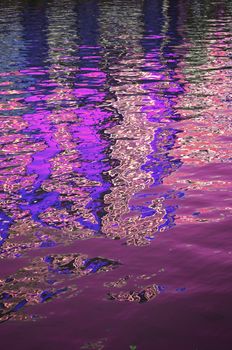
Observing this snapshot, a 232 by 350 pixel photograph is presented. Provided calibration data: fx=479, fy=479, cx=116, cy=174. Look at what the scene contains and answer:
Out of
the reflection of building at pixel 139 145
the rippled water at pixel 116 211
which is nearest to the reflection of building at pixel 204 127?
the rippled water at pixel 116 211

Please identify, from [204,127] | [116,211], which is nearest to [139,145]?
[204,127]

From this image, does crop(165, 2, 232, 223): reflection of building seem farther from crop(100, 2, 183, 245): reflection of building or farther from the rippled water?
crop(100, 2, 183, 245): reflection of building

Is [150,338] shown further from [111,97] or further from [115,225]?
[111,97]

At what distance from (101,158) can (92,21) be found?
192 feet

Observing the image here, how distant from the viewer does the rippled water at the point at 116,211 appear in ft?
24.0

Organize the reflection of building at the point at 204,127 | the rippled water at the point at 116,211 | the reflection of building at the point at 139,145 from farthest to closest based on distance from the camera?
the reflection of building at the point at 204,127 → the reflection of building at the point at 139,145 → the rippled water at the point at 116,211

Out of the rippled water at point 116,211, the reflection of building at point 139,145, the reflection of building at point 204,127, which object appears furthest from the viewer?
the reflection of building at point 204,127

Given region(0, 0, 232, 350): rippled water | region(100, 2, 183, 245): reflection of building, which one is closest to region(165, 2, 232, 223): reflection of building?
region(0, 0, 232, 350): rippled water

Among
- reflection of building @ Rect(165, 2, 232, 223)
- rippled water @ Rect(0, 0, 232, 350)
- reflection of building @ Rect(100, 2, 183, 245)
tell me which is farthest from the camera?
reflection of building @ Rect(165, 2, 232, 223)

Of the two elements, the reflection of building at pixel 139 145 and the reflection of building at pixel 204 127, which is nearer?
the reflection of building at pixel 139 145

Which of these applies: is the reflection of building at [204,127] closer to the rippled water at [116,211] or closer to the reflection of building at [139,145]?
the rippled water at [116,211]

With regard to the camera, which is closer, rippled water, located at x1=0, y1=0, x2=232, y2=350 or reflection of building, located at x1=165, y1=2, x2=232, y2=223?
rippled water, located at x1=0, y1=0, x2=232, y2=350

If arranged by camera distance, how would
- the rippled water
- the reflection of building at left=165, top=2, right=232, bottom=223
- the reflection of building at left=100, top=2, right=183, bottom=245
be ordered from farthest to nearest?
1. the reflection of building at left=165, top=2, right=232, bottom=223
2. the reflection of building at left=100, top=2, right=183, bottom=245
3. the rippled water

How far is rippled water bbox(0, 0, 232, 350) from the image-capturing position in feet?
24.0
